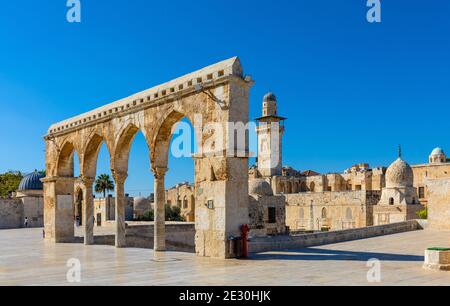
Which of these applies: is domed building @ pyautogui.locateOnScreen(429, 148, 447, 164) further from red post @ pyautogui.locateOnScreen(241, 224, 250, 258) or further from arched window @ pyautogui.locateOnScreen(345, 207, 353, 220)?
red post @ pyautogui.locateOnScreen(241, 224, 250, 258)

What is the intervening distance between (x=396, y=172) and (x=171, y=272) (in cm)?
2844

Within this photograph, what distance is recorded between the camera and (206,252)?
40.1ft

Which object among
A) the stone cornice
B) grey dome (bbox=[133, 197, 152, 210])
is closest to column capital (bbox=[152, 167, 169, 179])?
the stone cornice

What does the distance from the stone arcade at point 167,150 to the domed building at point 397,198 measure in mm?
22899

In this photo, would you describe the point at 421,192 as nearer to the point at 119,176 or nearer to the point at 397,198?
the point at 397,198

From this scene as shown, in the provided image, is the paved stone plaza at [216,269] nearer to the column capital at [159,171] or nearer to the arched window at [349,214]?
the column capital at [159,171]

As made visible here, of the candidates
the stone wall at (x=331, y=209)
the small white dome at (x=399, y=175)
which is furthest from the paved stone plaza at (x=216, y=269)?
the stone wall at (x=331, y=209)

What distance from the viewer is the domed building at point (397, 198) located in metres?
32.5

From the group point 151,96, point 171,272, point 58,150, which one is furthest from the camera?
point 58,150

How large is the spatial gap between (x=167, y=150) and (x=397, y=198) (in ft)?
80.0

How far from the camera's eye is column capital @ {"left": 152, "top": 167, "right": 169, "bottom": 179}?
48.5ft
